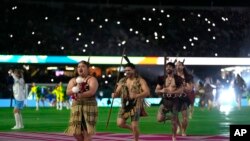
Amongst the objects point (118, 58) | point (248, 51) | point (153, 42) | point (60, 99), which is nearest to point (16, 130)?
point (60, 99)

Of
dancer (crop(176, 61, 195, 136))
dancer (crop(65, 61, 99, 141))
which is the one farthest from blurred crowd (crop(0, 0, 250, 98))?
dancer (crop(65, 61, 99, 141))

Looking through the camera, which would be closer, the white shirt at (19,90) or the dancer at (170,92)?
the dancer at (170,92)

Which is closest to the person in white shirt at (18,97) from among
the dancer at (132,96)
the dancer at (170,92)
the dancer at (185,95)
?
the dancer at (185,95)

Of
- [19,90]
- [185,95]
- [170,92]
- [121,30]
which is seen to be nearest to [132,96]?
[170,92]

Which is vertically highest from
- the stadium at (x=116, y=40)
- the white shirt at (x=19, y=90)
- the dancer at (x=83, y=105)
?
the stadium at (x=116, y=40)

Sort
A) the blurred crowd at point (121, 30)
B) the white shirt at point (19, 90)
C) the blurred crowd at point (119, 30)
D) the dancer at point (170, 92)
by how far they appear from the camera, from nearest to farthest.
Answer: the dancer at point (170, 92) → the white shirt at point (19, 90) → the blurred crowd at point (119, 30) → the blurred crowd at point (121, 30)

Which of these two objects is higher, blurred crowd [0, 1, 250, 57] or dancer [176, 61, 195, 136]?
blurred crowd [0, 1, 250, 57]

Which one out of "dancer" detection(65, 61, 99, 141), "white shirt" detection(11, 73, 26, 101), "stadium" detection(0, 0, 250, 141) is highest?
"stadium" detection(0, 0, 250, 141)

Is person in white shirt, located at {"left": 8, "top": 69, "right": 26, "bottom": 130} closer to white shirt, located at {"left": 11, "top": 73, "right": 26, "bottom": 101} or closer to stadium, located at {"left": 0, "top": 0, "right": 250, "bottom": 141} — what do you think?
white shirt, located at {"left": 11, "top": 73, "right": 26, "bottom": 101}

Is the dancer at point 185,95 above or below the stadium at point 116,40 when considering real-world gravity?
below

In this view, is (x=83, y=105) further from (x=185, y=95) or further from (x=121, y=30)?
(x=121, y=30)

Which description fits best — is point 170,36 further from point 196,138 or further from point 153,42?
point 196,138

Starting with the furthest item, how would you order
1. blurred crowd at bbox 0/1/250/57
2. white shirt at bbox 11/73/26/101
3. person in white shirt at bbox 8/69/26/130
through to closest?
blurred crowd at bbox 0/1/250/57, white shirt at bbox 11/73/26/101, person in white shirt at bbox 8/69/26/130

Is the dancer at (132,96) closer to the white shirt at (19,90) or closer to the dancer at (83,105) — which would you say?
the dancer at (83,105)
